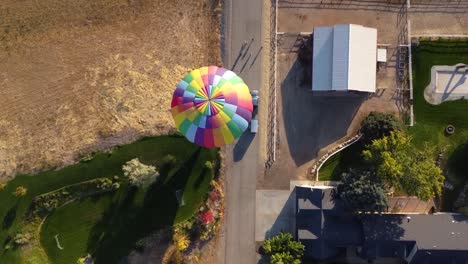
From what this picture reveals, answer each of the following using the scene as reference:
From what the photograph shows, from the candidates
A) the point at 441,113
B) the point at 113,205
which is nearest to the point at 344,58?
the point at 441,113

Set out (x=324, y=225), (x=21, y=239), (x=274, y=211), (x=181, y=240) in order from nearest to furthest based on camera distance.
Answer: (x=324, y=225), (x=181, y=240), (x=21, y=239), (x=274, y=211)

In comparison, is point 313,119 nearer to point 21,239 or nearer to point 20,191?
point 20,191

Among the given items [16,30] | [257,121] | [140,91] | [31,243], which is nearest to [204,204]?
[257,121]

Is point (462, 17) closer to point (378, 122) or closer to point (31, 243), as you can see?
point (378, 122)

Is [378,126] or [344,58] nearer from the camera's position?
[378,126]

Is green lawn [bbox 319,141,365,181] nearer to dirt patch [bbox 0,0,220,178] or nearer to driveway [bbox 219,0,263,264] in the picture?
driveway [bbox 219,0,263,264]

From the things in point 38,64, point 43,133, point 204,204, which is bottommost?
point 204,204

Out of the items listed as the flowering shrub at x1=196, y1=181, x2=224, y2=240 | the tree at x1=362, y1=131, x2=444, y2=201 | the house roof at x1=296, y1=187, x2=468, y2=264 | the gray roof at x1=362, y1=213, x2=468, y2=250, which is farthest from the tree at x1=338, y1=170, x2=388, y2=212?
the flowering shrub at x1=196, y1=181, x2=224, y2=240

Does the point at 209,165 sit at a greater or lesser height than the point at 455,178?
greater
